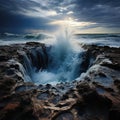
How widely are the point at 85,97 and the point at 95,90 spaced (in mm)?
443

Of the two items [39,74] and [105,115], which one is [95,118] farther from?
[39,74]

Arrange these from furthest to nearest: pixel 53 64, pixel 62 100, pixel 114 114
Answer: pixel 53 64
pixel 62 100
pixel 114 114

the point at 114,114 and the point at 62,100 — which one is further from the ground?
the point at 114,114

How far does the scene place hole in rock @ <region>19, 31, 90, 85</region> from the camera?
9.18 m

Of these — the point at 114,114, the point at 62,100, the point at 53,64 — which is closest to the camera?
the point at 114,114

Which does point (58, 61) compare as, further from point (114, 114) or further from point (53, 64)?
point (114, 114)

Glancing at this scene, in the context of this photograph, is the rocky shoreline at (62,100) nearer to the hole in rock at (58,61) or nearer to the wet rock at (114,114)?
the wet rock at (114,114)

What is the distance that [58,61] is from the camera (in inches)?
470

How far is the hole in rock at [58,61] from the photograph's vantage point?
9.18 metres

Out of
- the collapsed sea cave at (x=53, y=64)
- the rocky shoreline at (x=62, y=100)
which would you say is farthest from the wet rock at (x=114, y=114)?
the collapsed sea cave at (x=53, y=64)

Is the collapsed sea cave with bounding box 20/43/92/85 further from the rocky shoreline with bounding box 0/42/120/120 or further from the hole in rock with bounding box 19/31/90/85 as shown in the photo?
the rocky shoreline with bounding box 0/42/120/120

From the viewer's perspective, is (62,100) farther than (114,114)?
Yes

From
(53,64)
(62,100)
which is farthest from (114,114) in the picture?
(53,64)

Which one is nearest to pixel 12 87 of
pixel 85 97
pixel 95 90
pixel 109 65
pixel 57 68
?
pixel 85 97
